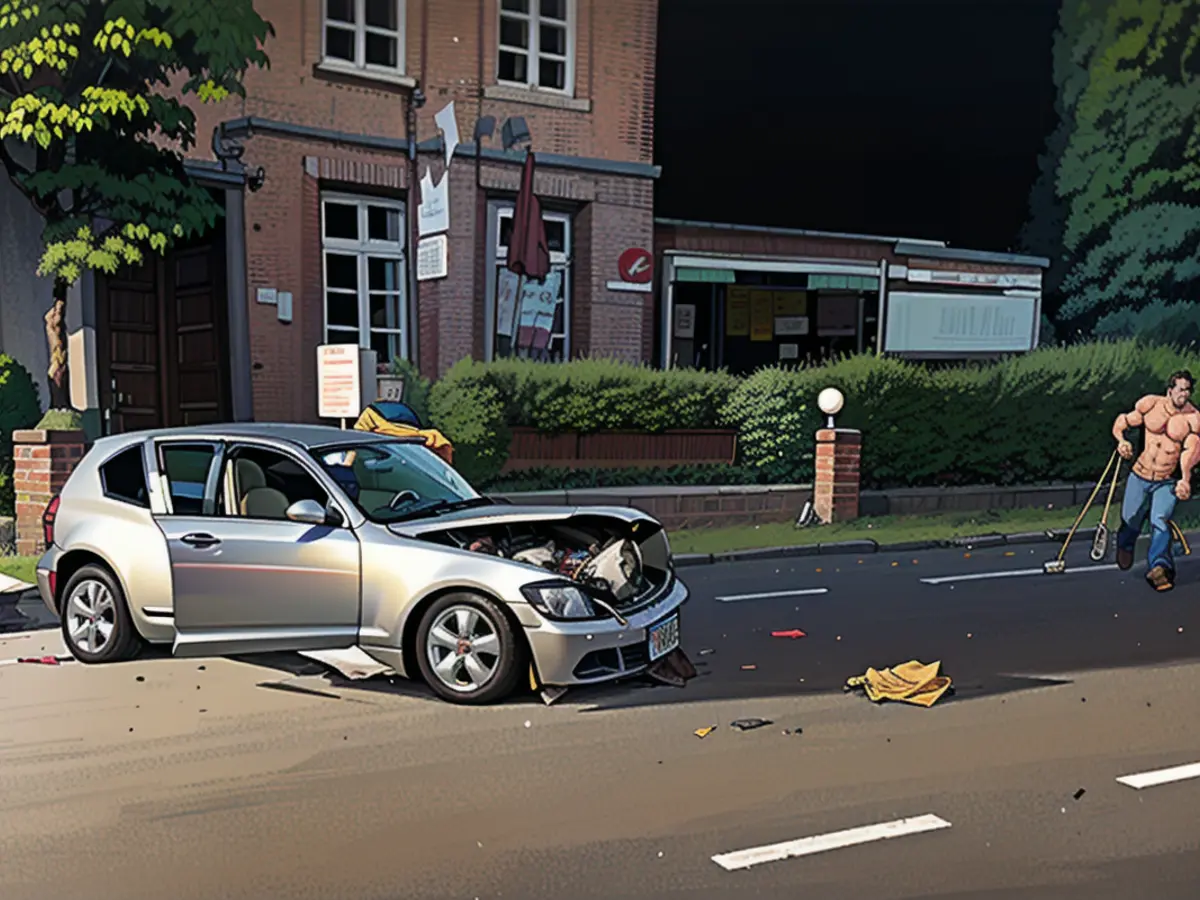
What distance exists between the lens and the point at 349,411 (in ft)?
36.9

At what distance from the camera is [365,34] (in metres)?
14.7

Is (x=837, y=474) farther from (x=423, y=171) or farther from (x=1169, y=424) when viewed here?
(x=423, y=171)

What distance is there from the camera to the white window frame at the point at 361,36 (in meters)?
14.3

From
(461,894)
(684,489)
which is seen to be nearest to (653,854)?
(461,894)

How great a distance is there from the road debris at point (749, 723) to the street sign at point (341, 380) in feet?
21.8

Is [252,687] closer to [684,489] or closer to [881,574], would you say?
[881,574]

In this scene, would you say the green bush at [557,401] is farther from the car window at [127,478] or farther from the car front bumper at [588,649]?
the car front bumper at [588,649]

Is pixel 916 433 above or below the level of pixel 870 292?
below

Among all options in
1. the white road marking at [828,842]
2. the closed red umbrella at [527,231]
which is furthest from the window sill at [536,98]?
the white road marking at [828,842]

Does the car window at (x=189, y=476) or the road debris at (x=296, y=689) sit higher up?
the car window at (x=189, y=476)

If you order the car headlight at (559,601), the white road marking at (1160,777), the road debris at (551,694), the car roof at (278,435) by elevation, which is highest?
the car roof at (278,435)

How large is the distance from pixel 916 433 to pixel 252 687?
10.5 m

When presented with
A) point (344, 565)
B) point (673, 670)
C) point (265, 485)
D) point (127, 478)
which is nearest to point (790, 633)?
point (673, 670)

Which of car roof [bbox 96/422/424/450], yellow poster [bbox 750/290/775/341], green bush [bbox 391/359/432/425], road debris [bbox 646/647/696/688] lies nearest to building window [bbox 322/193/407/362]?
green bush [bbox 391/359/432/425]
